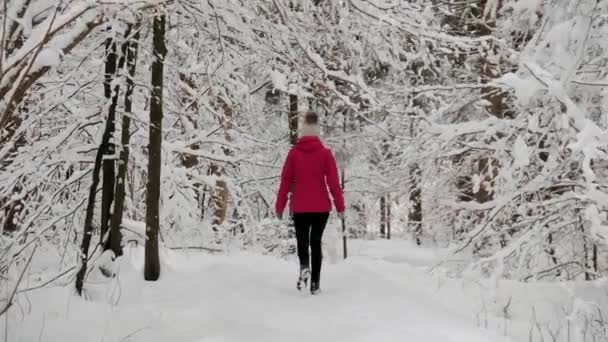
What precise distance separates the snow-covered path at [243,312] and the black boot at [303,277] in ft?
0.40

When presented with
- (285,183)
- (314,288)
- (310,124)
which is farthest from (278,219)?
(310,124)

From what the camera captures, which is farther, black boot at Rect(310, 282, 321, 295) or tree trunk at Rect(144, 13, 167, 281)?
black boot at Rect(310, 282, 321, 295)

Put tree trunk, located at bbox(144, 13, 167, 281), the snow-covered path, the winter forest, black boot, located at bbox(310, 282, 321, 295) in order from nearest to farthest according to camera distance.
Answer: the snow-covered path < the winter forest < tree trunk, located at bbox(144, 13, 167, 281) < black boot, located at bbox(310, 282, 321, 295)

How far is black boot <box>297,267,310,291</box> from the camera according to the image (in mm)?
6129

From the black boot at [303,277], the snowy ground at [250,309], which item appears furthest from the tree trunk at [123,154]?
the black boot at [303,277]

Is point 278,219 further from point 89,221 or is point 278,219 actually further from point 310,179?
point 89,221

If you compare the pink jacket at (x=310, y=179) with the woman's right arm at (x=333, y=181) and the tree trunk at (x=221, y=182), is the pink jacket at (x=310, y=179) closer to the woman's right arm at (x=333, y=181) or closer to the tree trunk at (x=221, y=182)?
the woman's right arm at (x=333, y=181)

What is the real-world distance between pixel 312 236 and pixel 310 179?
25.0 inches

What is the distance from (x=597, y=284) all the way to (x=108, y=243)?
479cm

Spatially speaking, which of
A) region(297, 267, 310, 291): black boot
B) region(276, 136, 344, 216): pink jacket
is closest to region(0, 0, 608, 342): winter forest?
region(297, 267, 310, 291): black boot

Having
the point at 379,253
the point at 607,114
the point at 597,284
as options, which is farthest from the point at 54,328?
the point at 379,253

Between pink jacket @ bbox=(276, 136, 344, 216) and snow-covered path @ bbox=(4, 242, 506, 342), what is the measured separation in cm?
92

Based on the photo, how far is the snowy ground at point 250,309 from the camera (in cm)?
427

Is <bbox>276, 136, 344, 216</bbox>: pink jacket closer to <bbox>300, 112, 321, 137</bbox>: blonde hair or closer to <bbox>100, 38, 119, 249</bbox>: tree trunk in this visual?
<bbox>300, 112, 321, 137</bbox>: blonde hair
